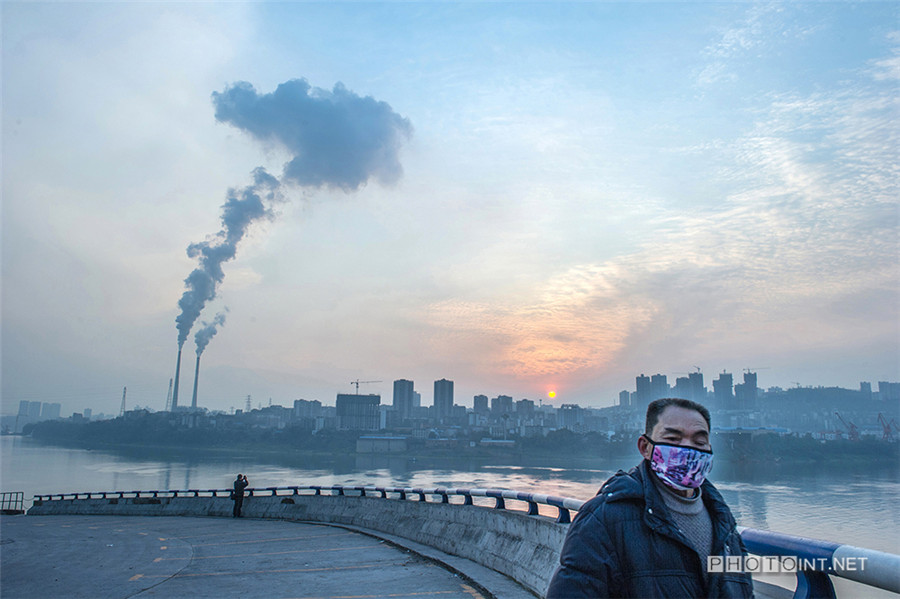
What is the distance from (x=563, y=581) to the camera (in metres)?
2.60

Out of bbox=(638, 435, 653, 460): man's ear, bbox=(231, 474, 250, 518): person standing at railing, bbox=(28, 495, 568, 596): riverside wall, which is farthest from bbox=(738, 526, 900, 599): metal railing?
bbox=(231, 474, 250, 518): person standing at railing

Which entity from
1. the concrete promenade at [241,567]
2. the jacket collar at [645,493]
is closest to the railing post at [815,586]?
the jacket collar at [645,493]

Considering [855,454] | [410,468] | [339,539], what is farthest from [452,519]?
[855,454]

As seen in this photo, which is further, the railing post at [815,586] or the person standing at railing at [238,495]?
the person standing at railing at [238,495]

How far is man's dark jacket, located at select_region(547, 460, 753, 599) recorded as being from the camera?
2592 millimetres

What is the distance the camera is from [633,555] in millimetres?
2627

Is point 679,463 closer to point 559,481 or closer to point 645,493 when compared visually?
point 645,493

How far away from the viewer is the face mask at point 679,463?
9.48 feet

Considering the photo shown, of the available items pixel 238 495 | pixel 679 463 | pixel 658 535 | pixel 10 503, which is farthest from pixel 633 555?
pixel 10 503

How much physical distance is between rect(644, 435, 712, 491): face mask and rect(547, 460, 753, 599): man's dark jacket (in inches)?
6.4

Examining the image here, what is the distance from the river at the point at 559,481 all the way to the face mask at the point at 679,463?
5012cm

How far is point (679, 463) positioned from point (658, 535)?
0.40 meters

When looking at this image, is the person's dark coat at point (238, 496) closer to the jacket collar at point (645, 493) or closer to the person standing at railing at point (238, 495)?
the person standing at railing at point (238, 495)

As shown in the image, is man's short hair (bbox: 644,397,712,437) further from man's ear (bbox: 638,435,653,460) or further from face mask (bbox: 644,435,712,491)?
face mask (bbox: 644,435,712,491)
